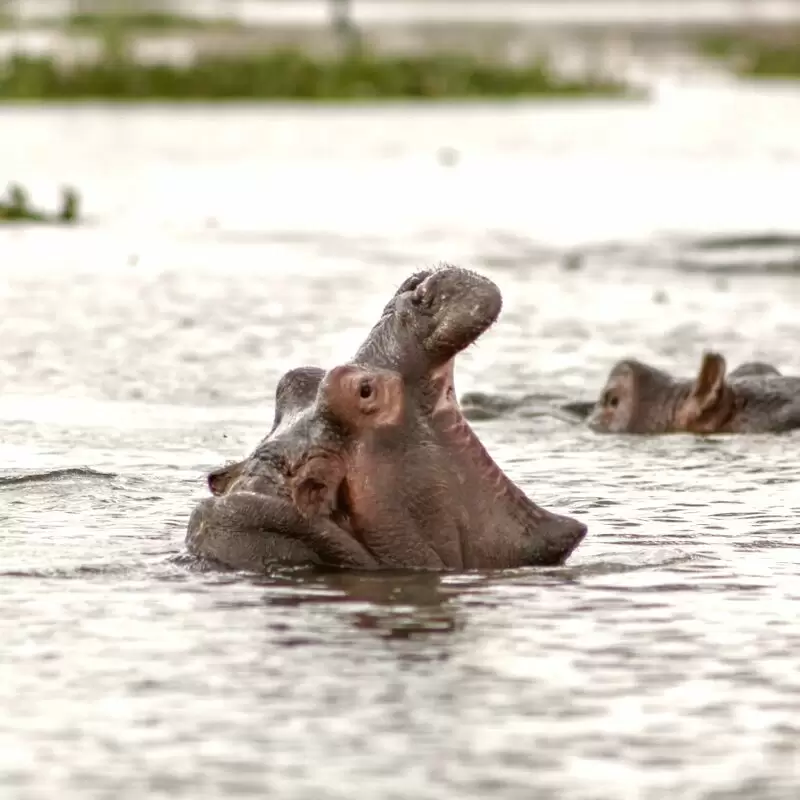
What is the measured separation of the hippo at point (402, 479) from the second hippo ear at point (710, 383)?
350 centimetres

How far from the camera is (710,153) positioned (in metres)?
40.4

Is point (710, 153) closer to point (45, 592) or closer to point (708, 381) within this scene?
point (708, 381)

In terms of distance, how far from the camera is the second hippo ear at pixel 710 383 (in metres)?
10.9

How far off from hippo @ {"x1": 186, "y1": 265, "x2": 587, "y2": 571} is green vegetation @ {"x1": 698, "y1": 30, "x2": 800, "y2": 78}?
60.6 metres

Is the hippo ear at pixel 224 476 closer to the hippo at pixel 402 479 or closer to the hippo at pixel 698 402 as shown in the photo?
the hippo at pixel 402 479

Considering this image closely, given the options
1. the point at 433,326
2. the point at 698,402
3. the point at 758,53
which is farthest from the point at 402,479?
the point at 758,53

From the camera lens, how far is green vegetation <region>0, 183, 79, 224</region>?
75.6ft

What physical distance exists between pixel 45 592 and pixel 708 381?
4231mm

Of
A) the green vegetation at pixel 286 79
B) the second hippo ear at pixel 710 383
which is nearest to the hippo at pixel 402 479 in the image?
the second hippo ear at pixel 710 383

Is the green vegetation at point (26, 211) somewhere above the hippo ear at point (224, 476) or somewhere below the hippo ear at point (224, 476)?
below

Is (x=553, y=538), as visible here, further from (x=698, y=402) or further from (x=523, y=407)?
(x=523, y=407)

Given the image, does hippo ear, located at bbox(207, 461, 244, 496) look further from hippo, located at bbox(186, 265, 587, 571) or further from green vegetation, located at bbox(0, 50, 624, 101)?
green vegetation, located at bbox(0, 50, 624, 101)

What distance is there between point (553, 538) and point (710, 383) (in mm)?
3517

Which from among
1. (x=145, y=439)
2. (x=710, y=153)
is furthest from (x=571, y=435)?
(x=710, y=153)
